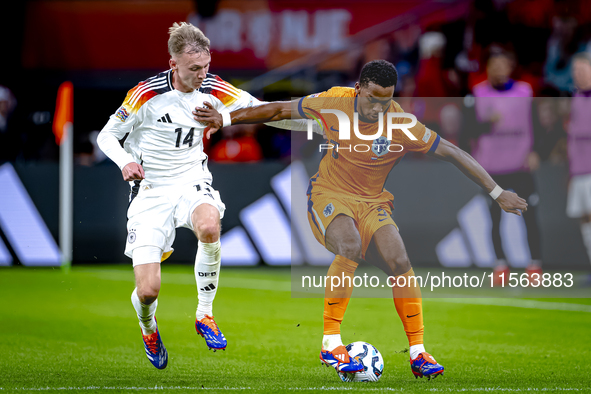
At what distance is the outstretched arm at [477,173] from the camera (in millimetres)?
4969

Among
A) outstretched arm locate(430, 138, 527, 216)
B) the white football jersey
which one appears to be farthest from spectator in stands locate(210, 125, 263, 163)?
outstretched arm locate(430, 138, 527, 216)

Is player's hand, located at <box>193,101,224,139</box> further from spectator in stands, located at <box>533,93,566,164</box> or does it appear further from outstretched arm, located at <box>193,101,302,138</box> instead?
spectator in stands, located at <box>533,93,566,164</box>

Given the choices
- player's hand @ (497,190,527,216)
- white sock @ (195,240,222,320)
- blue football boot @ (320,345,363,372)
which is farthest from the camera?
white sock @ (195,240,222,320)

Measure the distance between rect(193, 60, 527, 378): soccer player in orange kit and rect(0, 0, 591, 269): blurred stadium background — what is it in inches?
39.5

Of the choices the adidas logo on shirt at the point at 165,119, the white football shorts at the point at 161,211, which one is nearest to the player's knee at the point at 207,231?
the white football shorts at the point at 161,211

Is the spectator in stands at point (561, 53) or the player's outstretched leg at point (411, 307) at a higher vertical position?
the spectator in stands at point (561, 53)

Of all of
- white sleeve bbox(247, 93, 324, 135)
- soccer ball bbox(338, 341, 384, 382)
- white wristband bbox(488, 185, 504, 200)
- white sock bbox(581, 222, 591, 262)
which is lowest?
soccer ball bbox(338, 341, 384, 382)

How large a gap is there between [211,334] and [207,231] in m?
0.72

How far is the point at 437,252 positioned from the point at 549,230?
1.38 metres

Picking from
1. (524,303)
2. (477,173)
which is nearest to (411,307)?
(477,173)

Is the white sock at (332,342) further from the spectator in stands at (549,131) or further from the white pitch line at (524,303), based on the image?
the spectator in stands at (549,131)

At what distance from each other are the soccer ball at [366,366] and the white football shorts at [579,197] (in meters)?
4.06

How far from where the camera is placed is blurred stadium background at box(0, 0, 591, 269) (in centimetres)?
731

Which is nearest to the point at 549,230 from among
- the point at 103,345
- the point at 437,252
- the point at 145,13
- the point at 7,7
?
the point at 437,252
